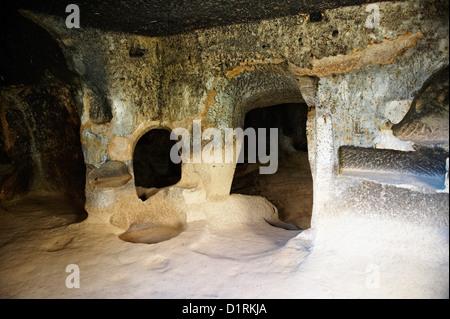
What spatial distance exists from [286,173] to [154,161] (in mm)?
2616

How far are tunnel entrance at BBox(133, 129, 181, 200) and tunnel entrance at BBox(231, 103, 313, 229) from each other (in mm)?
1193

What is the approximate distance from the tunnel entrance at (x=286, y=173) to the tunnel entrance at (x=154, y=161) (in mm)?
1193

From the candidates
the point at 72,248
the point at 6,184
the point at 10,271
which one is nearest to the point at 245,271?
Result: the point at 72,248

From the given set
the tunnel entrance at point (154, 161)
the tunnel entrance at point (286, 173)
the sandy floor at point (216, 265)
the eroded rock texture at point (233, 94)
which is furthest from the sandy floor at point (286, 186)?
the sandy floor at point (216, 265)

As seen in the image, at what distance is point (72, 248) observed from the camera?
2758mm

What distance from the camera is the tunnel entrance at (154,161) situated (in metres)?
5.48

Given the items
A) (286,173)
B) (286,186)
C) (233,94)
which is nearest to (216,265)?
(233,94)

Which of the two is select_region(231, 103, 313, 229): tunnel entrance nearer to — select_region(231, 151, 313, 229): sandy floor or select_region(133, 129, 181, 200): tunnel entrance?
select_region(231, 151, 313, 229): sandy floor

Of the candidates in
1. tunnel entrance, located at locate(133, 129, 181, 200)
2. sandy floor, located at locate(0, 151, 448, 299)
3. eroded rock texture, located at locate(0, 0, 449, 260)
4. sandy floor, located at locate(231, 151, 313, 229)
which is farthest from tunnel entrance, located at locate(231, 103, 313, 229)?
sandy floor, located at locate(0, 151, 448, 299)

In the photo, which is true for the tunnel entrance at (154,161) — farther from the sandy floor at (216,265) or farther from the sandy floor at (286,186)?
the sandy floor at (216,265)

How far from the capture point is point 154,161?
564 centimetres

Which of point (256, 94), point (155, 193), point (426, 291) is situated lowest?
point (426, 291)

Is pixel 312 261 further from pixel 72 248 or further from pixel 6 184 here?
pixel 6 184
